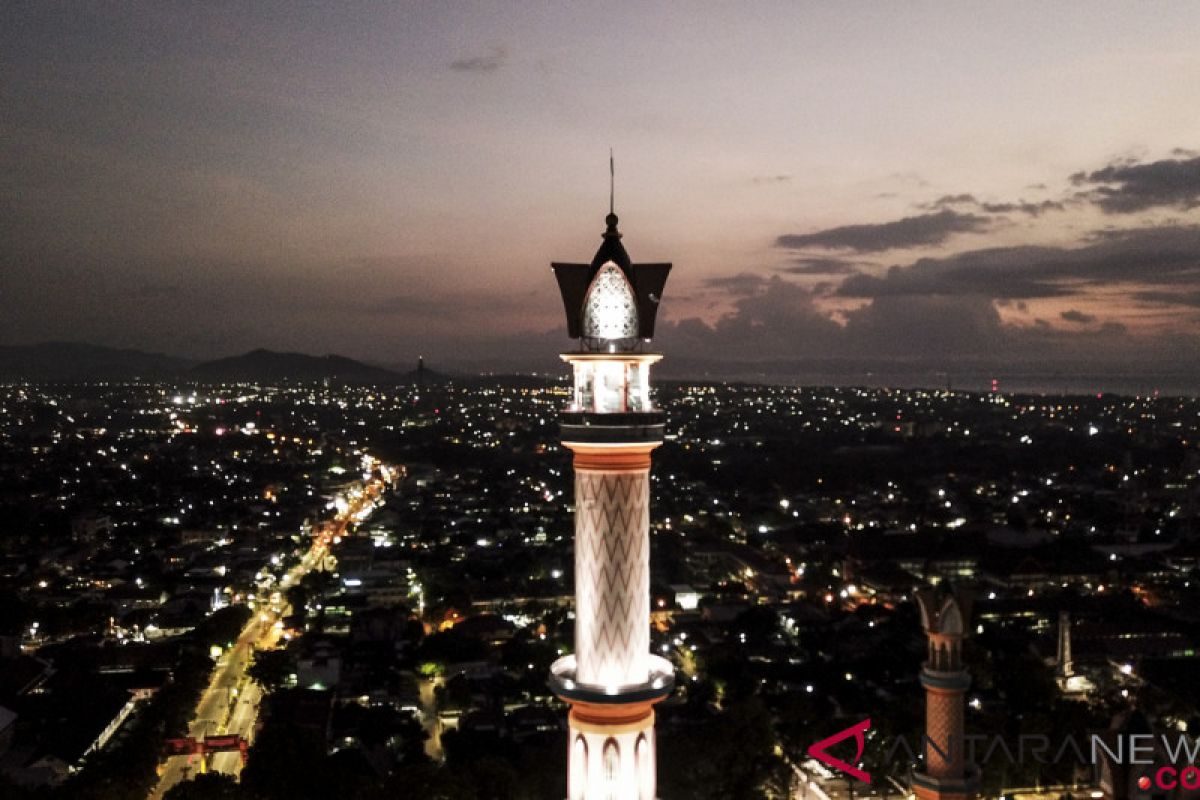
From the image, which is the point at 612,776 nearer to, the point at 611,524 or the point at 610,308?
the point at 611,524

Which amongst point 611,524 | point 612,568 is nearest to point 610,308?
point 611,524

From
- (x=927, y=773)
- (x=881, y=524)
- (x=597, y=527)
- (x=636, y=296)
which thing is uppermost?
(x=636, y=296)

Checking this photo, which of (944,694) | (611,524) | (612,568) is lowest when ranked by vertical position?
(944,694)

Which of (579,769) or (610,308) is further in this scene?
(610,308)

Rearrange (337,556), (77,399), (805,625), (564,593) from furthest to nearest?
(77,399) < (337,556) < (564,593) < (805,625)

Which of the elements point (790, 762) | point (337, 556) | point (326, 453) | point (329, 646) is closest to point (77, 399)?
point (326, 453)

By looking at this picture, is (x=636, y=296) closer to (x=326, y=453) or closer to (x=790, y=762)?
(x=790, y=762)
